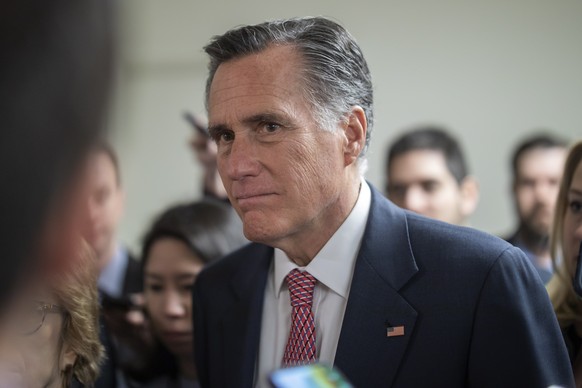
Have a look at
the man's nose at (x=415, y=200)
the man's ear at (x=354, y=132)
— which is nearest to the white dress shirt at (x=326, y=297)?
the man's ear at (x=354, y=132)

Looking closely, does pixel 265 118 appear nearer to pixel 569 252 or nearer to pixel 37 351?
pixel 37 351

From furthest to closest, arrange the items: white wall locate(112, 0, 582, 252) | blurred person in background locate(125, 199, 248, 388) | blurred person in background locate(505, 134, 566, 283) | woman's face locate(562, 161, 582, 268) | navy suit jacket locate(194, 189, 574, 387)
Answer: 1. white wall locate(112, 0, 582, 252)
2. blurred person in background locate(505, 134, 566, 283)
3. blurred person in background locate(125, 199, 248, 388)
4. woman's face locate(562, 161, 582, 268)
5. navy suit jacket locate(194, 189, 574, 387)

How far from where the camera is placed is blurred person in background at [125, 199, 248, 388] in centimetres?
261

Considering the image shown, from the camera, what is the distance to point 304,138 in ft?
5.95

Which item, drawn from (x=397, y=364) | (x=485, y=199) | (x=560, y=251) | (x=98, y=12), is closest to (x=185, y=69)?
(x=485, y=199)

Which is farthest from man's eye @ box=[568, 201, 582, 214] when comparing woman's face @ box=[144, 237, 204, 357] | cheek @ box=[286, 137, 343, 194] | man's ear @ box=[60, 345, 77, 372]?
man's ear @ box=[60, 345, 77, 372]

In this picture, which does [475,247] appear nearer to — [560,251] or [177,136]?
[560,251]

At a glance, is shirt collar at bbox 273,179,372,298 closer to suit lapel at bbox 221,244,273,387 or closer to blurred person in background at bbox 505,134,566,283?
suit lapel at bbox 221,244,273,387

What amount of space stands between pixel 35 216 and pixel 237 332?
5.04 feet

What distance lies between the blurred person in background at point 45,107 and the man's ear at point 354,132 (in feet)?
4.66

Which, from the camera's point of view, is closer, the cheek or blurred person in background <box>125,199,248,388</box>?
the cheek

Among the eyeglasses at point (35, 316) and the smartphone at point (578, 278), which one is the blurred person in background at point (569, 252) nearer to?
the smartphone at point (578, 278)

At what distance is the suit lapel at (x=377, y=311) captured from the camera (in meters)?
1.74

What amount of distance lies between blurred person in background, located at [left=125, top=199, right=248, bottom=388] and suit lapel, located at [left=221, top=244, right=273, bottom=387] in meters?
0.53
